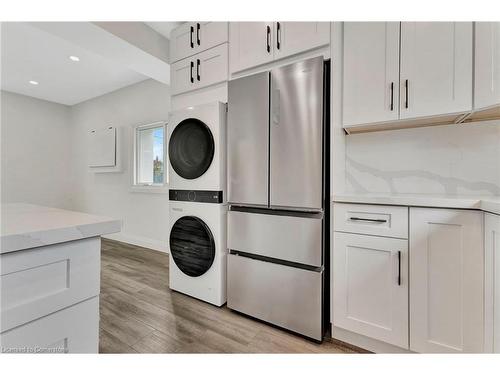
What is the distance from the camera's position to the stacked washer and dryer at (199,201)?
186 cm

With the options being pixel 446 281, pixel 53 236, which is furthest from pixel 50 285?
pixel 446 281

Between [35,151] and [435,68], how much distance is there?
246 inches

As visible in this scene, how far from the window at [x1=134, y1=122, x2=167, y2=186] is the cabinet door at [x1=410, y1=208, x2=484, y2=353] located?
3.11 meters

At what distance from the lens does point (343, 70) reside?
1.49 meters

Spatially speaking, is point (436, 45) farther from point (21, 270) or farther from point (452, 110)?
point (21, 270)

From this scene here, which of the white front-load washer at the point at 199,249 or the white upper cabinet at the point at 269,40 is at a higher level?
the white upper cabinet at the point at 269,40

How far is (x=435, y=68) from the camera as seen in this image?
1271mm

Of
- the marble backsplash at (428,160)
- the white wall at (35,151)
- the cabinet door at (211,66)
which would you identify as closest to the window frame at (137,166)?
the cabinet door at (211,66)

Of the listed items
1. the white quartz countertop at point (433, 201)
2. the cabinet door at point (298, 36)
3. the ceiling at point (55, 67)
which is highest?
the ceiling at point (55, 67)

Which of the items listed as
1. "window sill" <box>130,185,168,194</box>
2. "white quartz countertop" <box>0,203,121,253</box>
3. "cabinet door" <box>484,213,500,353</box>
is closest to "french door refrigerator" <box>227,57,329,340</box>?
"cabinet door" <box>484,213,500,353</box>

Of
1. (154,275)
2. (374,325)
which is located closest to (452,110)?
(374,325)

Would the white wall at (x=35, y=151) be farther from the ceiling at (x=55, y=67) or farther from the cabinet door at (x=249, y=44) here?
the cabinet door at (x=249, y=44)

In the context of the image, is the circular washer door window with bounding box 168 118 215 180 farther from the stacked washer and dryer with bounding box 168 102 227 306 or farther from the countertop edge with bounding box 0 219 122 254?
the countertop edge with bounding box 0 219 122 254

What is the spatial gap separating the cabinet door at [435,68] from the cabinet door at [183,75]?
5.41 feet
